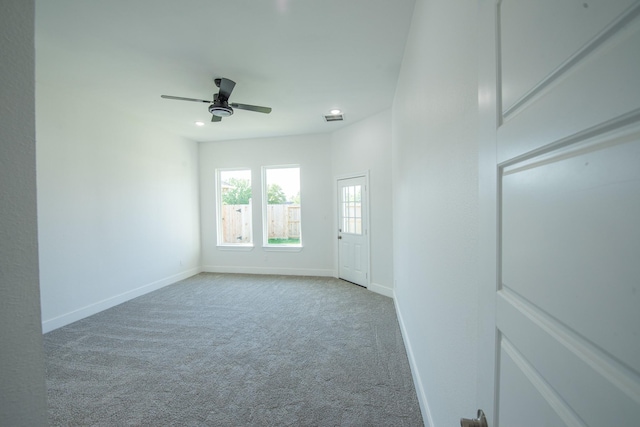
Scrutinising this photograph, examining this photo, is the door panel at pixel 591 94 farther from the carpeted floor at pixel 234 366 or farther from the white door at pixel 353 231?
the white door at pixel 353 231

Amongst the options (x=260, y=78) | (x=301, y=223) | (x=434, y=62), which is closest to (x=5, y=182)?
(x=434, y=62)

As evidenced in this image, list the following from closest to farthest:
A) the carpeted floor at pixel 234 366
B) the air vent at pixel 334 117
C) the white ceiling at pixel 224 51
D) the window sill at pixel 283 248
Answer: the carpeted floor at pixel 234 366 < the white ceiling at pixel 224 51 < the air vent at pixel 334 117 < the window sill at pixel 283 248

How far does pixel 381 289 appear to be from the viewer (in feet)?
13.7

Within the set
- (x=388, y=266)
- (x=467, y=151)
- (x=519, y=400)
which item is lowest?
(x=388, y=266)

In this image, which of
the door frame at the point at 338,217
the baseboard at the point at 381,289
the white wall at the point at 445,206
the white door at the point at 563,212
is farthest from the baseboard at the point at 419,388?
the door frame at the point at 338,217

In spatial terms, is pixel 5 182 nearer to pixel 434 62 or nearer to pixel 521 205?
pixel 521 205

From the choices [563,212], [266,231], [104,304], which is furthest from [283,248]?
[563,212]

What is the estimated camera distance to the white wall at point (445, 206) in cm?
95

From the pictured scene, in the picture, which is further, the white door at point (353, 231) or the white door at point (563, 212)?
the white door at point (353, 231)

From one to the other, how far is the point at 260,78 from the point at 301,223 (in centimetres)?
299

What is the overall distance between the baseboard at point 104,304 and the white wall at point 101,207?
1cm

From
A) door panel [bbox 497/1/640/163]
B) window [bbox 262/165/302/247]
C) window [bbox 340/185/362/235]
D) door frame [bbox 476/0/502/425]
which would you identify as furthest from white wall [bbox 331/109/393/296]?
door panel [bbox 497/1/640/163]

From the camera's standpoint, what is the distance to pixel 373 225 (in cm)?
A: 432

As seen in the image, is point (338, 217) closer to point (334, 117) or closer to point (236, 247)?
point (334, 117)
